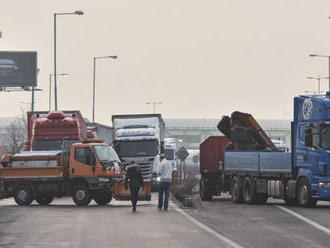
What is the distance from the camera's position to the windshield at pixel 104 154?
35.4 m

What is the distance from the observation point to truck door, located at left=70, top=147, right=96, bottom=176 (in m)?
34.9

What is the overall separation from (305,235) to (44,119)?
983 inches

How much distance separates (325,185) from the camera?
30.5 metres

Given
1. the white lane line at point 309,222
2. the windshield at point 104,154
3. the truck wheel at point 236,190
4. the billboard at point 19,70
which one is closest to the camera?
the white lane line at point 309,222

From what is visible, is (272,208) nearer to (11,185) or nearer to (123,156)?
(11,185)

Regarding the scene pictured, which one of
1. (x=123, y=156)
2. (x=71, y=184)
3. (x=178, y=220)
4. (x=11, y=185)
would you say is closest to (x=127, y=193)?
(x=71, y=184)

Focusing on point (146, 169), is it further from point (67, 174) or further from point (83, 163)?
point (83, 163)

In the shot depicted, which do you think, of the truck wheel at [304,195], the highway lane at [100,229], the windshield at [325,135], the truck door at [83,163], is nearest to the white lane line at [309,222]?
the truck wheel at [304,195]

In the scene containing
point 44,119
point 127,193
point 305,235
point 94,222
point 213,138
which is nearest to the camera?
point 305,235

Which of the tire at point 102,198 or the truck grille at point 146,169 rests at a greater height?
the truck grille at point 146,169

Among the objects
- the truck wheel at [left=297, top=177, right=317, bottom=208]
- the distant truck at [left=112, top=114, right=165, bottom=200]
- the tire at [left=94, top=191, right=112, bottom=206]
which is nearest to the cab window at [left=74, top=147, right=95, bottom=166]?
the tire at [left=94, top=191, right=112, bottom=206]

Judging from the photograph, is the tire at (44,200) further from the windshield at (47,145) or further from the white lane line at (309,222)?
the white lane line at (309,222)

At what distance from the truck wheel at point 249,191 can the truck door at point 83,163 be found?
5.11 meters

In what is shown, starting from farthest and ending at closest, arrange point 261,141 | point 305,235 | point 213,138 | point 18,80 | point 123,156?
point 18,80 < point 123,156 < point 213,138 < point 261,141 < point 305,235
